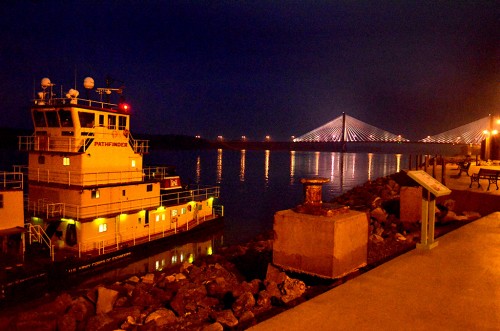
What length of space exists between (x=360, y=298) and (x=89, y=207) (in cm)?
1324

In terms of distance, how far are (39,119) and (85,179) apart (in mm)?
3675

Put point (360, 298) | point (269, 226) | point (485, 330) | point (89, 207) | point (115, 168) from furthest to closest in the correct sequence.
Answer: point (269, 226), point (115, 168), point (89, 207), point (360, 298), point (485, 330)

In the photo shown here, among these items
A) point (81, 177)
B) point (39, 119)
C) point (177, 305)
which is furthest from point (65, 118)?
point (177, 305)

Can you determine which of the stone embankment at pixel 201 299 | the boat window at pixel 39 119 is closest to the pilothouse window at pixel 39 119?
the boat window at pixel 39 119

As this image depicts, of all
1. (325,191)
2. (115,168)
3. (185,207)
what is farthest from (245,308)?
(325,191)

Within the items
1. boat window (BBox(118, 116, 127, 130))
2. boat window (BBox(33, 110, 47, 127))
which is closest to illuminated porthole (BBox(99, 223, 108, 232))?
boat window (BBox(118, 116, 127, 130))

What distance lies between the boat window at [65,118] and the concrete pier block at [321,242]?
12196 millimetres

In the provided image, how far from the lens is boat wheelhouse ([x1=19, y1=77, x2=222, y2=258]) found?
1597 centimetres

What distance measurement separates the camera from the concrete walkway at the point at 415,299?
4.63 metres

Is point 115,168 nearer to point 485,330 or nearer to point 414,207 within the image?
point 414,207

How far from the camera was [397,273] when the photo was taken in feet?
21.0

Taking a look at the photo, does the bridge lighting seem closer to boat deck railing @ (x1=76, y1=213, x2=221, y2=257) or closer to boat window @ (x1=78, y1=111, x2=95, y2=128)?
boat window @ (x1=78, y1=111, x2=95, y2=128)

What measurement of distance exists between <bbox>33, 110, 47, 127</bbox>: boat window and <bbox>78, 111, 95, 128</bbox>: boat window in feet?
6.63

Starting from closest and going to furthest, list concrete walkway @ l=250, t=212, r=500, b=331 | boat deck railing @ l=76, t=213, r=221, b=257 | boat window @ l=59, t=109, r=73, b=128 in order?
concrete walkway @ l=250, t=212, r=500, b=331 → boat deck railing @ l=76, t=213, r=221, b=257 → boat window @ l=59, t=109, r=73, b=128
